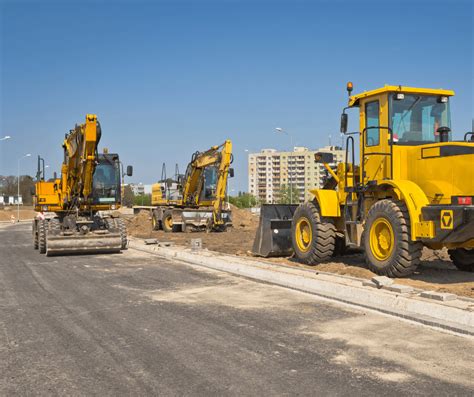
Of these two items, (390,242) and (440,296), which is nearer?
(440,296)

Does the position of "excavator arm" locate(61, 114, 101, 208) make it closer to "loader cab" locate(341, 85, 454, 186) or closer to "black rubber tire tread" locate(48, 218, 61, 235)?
"black rubber tire tread" locate(48, 218, 61, 235)

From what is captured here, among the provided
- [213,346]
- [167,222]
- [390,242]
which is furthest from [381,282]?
[167,222]

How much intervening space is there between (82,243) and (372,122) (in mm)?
9258

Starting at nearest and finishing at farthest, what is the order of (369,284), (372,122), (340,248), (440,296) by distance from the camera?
(440,296)
(369,284)
(372,122)
(340,248)

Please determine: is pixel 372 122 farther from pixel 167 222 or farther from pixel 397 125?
pixel 167 222

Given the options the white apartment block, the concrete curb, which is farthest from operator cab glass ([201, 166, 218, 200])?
the white apartment block

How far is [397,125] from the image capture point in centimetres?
1013

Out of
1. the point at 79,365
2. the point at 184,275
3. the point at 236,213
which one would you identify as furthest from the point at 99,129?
the point at 236,213

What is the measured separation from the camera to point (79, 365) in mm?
5223

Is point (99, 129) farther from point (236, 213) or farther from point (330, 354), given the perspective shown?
point (236, 213)

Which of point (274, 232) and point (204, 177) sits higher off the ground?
point (204, 177)

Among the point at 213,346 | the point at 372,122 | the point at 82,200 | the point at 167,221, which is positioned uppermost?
the point at 372,122

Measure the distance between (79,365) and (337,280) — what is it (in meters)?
5.42

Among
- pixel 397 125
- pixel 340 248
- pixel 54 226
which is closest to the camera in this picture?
pixel 397 125
